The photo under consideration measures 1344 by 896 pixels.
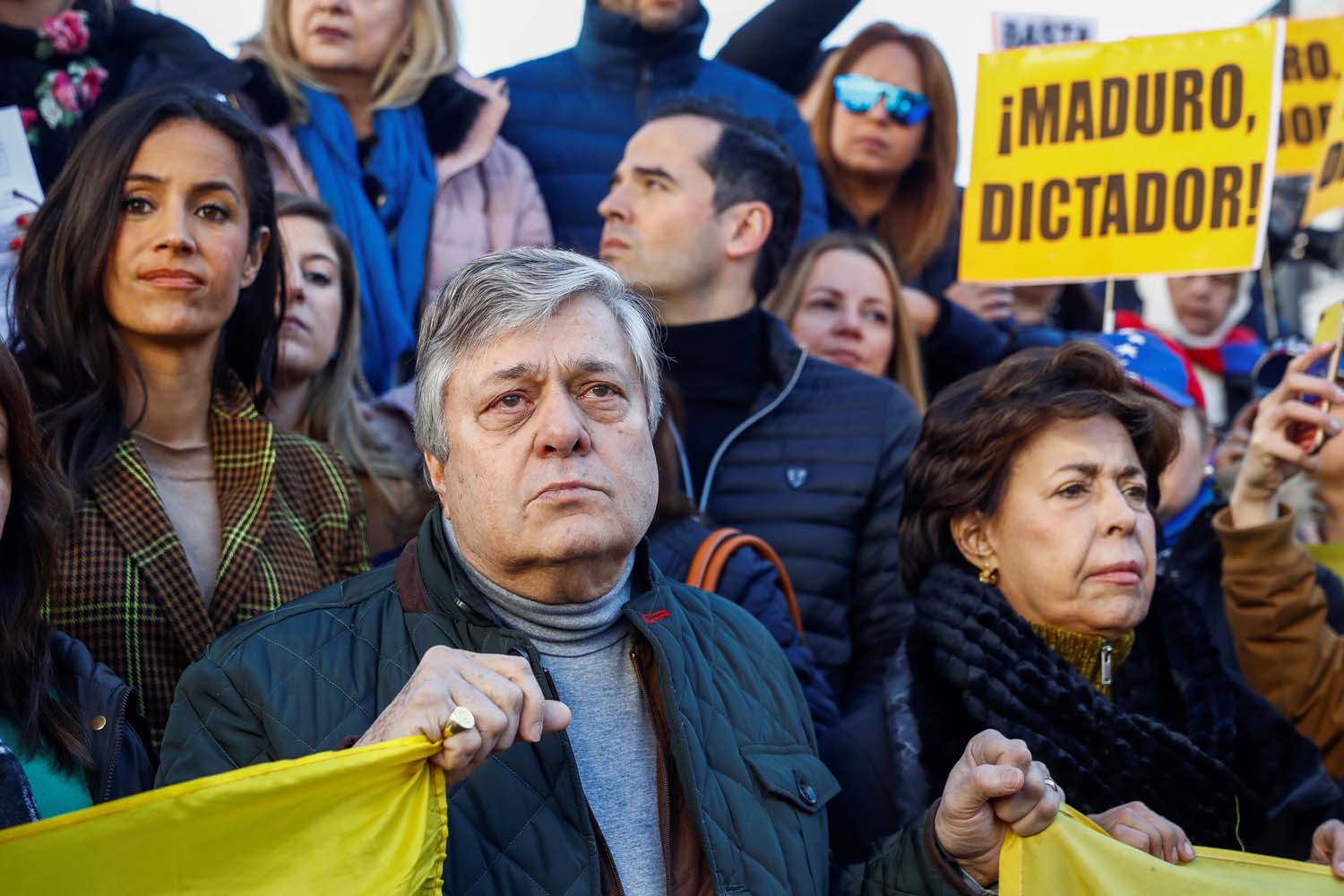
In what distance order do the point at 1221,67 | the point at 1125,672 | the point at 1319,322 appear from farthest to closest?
the point at 1221,67 → the point at 1319,322 → the point at 1125,672

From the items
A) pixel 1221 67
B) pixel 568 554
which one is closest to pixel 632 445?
pixel 568 554

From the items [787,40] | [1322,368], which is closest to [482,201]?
[787,40]

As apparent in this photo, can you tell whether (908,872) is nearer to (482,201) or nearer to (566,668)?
(566,668)

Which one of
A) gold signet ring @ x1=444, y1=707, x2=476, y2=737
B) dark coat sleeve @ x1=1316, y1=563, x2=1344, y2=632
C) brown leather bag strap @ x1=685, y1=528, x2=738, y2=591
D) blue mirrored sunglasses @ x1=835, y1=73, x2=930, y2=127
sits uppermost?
blue mirrored sunglasses @ x1=835, y1=73, x2=930, y2=127

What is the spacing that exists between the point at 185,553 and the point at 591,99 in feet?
8.81

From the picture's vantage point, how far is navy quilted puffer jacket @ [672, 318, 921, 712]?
13.7 feet

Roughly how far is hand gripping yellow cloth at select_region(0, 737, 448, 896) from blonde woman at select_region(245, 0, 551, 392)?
2.78 m

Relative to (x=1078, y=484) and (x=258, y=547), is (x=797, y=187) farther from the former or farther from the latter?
(x=258, y=547)

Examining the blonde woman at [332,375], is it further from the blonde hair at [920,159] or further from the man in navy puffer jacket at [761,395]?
the blonde hair at [920,159]

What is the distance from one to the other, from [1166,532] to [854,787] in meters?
2.05

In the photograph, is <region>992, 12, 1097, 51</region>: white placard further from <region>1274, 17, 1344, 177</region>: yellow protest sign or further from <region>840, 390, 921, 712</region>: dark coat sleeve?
<region>840, 390, 921, 712</region>: dark coat sleeve

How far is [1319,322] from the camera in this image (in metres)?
4.56

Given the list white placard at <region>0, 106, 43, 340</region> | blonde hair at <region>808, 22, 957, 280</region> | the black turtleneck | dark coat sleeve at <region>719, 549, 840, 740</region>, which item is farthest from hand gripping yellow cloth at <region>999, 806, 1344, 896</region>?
blonde hair at <region>808, 22, 957, 280</region>

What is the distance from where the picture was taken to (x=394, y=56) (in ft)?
16.8
